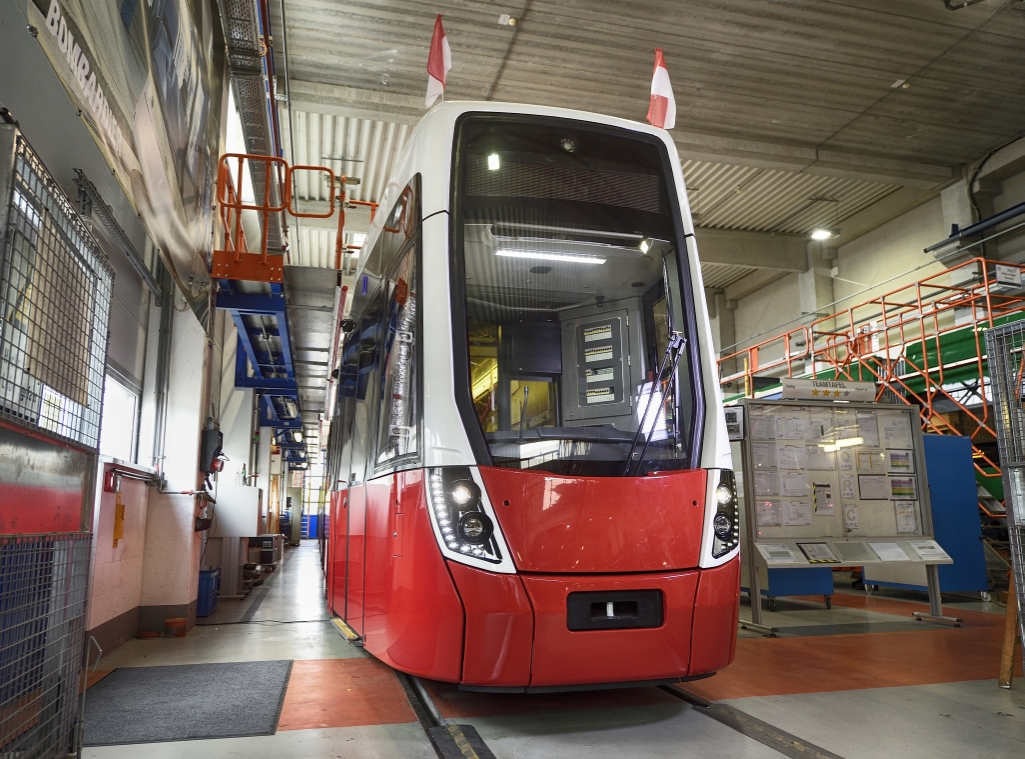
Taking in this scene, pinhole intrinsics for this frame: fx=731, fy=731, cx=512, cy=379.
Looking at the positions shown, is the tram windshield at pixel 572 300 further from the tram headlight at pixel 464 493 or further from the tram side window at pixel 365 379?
the tram side window at pixel 365 379

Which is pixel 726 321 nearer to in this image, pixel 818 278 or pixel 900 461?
pixel 818 278

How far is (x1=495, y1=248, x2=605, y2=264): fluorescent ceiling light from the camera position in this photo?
146 inches

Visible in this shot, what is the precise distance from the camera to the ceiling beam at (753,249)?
16359mm

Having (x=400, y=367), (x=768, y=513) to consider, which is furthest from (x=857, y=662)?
(x=400, y=367)

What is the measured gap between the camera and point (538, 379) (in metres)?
3.59

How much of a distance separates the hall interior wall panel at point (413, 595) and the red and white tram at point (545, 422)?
0.04 ft

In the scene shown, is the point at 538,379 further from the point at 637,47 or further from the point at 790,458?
the point at 637,47

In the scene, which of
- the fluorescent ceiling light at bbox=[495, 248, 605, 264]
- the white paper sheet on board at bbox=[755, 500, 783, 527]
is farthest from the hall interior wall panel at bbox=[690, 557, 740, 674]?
the white paper sheet on board at bbox=[755, 500, 783, 527]

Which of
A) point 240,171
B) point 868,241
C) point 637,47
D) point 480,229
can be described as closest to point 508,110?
point 480,229

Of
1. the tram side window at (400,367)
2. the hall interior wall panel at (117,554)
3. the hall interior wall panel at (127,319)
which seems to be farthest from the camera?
the hall interior wall panel at (127,319)

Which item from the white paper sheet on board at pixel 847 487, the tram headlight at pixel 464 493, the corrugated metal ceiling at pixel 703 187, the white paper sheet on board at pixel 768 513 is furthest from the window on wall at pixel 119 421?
the white paper sheet on board at pixel 847 487

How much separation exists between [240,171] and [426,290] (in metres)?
3.97

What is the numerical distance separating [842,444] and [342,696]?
5.17 meters

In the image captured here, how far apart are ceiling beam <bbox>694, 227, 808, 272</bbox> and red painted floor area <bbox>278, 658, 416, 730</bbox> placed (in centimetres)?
1328
